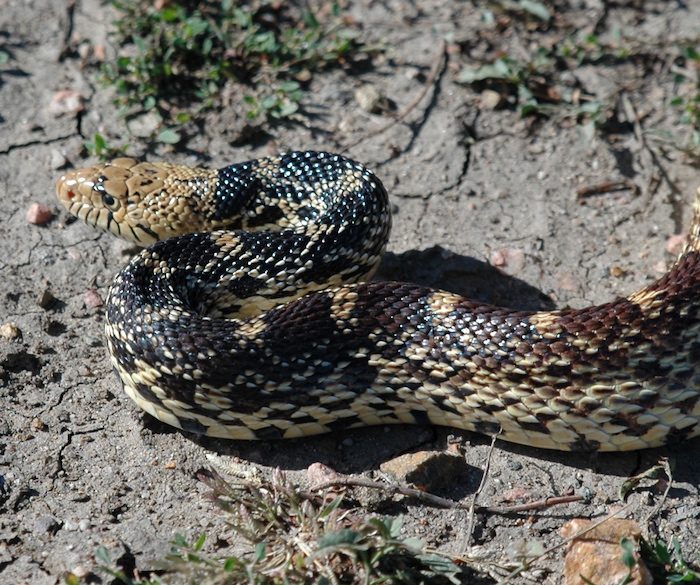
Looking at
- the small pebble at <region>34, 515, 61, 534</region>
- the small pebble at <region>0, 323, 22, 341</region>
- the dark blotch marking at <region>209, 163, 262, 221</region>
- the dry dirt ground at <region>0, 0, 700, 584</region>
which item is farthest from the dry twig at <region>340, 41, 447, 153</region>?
the small pebble at <region>34, 515, 61, 534</region>

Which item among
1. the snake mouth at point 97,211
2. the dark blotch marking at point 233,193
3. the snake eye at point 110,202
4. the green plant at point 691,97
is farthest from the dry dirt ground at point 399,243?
the dark blotch marking at point 233,193

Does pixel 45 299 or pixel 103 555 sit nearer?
pixel 103 555

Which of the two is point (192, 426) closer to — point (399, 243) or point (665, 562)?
point (399, 243)

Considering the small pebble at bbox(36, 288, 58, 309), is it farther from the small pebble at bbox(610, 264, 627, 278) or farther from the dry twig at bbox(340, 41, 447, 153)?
the small pebble at bbox(610, 264, 627, 278)

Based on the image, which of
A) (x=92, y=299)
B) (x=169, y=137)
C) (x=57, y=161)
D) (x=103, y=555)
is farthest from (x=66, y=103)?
(x=103, y=555)

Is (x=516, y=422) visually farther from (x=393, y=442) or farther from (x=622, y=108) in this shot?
(x=622, y=108)
